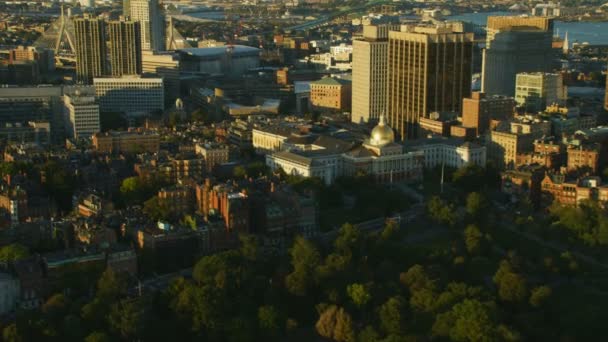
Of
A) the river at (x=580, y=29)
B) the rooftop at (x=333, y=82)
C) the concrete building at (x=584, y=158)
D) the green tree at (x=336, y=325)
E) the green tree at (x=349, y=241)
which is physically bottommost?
the river at (x=580, y=29)

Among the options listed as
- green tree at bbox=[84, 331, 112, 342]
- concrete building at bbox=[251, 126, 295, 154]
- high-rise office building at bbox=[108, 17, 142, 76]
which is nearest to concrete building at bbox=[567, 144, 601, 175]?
concrete building at bbox=[251, 126, 295, 154]

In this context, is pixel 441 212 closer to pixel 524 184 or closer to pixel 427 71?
pixel 524 184

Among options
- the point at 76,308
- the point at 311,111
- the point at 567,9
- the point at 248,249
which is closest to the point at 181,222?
the point at 248,249

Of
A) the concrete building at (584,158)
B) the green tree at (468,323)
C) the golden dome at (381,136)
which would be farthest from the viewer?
the golden dome at (381,136)

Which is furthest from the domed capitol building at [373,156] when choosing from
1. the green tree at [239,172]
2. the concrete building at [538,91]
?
the concrete building at [538,91]

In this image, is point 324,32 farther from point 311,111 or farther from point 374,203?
point 374,203

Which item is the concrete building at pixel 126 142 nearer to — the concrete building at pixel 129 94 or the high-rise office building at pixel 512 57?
the concrete building at pixel 129 94
